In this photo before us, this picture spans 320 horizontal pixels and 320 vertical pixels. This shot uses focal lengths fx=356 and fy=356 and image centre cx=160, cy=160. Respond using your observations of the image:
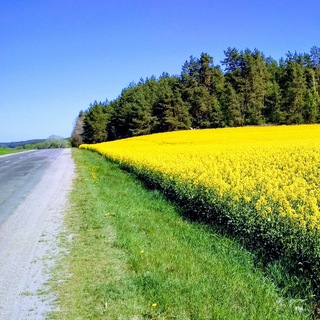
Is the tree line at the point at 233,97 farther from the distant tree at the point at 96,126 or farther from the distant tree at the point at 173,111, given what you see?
the distant tree at the point at 96,126

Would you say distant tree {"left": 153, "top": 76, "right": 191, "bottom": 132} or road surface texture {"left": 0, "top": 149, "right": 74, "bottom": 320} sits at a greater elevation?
distant tree {"left": 153, "top": 76, "right": 191, "bottom": 132}

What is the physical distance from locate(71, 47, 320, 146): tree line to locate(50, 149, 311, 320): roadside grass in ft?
200

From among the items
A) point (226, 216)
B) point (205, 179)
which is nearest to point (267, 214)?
point (226, 216)

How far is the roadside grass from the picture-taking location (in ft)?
13.0

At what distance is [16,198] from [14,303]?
7581 mm

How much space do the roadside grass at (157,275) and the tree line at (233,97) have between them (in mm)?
60974

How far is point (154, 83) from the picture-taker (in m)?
89.4

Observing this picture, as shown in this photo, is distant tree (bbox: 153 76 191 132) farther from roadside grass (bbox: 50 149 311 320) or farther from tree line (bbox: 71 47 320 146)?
roadside grass (bbox: 50 149 311 320)

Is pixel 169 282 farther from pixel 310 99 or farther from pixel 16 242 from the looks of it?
pixel 310 99

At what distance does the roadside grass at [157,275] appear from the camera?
3965mm

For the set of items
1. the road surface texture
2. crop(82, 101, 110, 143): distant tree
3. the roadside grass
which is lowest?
the roadside grass

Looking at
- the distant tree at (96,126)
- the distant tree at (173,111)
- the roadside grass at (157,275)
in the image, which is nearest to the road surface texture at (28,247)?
the roadside grass at (157,275)

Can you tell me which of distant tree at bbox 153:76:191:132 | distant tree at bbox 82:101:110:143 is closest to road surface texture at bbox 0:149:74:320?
distant tree at bbox 153:76:191:132

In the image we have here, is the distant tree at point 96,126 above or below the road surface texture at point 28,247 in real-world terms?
above
